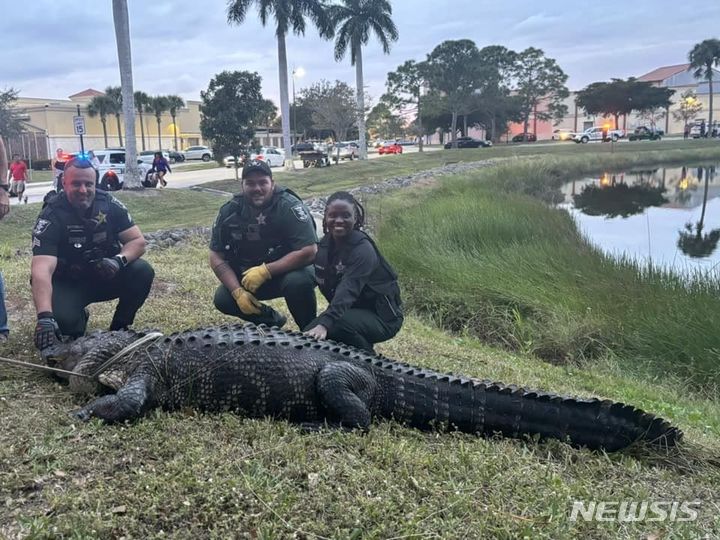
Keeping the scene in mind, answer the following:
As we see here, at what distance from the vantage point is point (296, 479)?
274cm

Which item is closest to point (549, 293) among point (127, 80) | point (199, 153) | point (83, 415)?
point (83, 415)

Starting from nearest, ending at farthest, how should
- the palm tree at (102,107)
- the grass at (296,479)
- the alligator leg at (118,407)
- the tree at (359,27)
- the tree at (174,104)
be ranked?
the grass at (296,479) → the alligator leg at (118,407) → the tree at (359,27) → the palm tree at (102,107) → the tree at (174,104)

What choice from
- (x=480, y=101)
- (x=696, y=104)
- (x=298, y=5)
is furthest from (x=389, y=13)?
(x=696, y=104)

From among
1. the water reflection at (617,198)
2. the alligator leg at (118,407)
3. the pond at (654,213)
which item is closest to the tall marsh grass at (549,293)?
the pond at (654,213)

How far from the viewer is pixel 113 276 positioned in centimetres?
460

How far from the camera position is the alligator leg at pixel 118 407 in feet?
10.7

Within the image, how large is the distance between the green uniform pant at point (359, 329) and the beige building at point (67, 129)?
132 ft

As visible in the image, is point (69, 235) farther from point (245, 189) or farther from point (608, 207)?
point (608, 207)

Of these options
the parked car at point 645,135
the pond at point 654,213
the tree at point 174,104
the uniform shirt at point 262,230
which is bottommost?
the pond at point 654,213

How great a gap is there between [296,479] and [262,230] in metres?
2.42

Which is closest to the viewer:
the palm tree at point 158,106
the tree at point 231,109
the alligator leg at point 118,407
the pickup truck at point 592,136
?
the alligator leg at point 118,407

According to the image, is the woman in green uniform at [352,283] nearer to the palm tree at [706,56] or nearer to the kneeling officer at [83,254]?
the kneeling officer at [83,254]

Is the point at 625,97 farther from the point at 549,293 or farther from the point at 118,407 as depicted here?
the point at 118,407

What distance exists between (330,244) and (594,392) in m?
2.71
